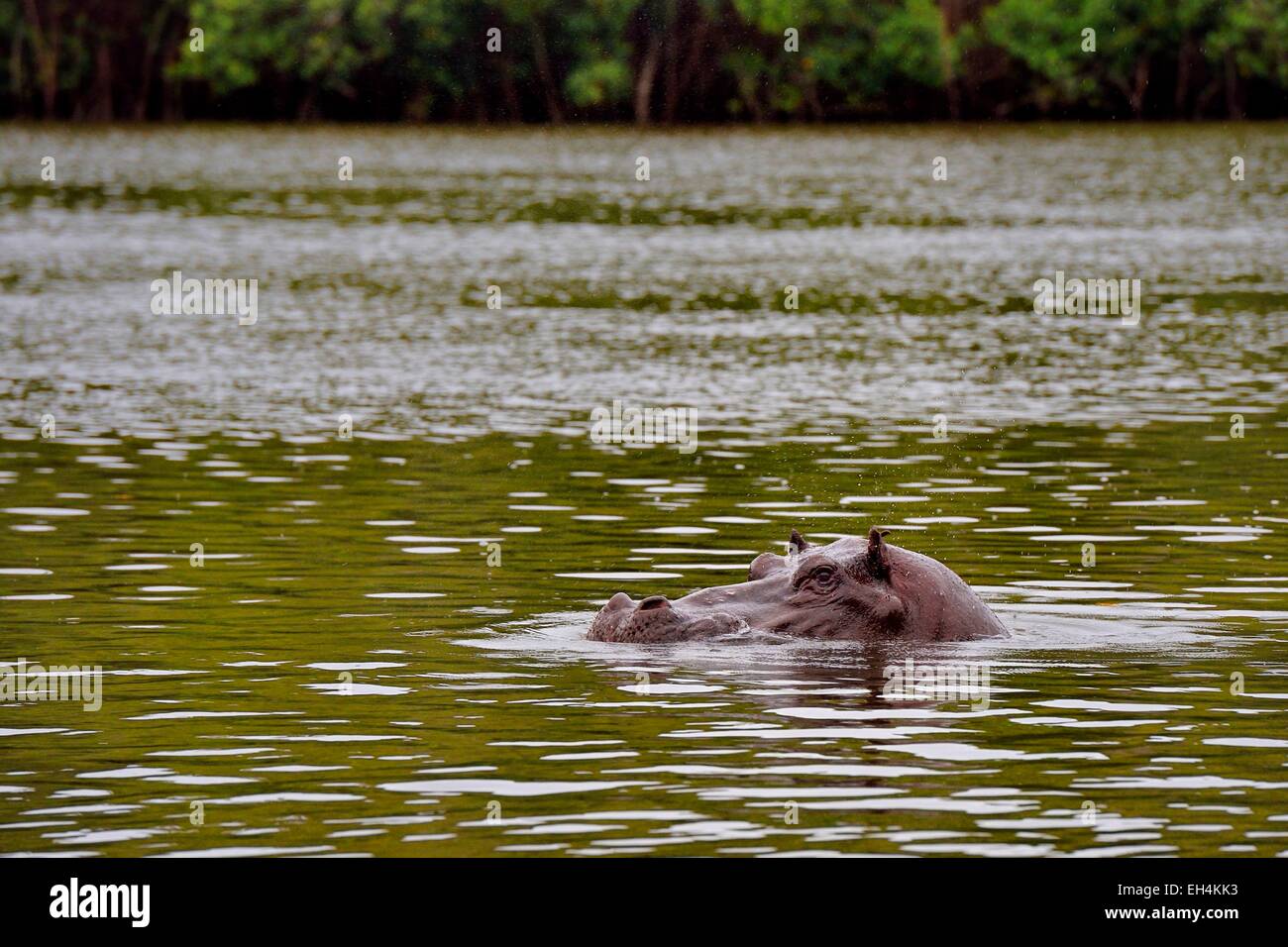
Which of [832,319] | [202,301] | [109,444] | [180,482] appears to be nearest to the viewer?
[180,482]

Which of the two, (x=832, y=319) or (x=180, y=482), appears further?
(x=832, y=319)

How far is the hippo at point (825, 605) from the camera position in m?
17.0

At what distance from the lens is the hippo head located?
1703cm

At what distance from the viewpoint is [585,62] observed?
447 feet

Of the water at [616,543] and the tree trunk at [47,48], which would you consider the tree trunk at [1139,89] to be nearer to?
the tree trunk at [47,48]

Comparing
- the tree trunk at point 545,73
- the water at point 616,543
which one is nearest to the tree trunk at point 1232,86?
the tree trunk at point 545,73

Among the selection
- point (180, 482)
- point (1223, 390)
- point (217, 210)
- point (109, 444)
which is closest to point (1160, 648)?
point (180, 482)

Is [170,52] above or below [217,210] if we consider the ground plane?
above

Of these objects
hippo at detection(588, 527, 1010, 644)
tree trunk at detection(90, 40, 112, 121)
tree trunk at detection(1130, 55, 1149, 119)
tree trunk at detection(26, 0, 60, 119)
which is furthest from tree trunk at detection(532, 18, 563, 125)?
hippo at detection(588, 527, 1010, 644)

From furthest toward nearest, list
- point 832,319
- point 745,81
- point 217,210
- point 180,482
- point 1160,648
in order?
point 745,81, point 217,210, point 832,319, point 180,482, point 1160,648

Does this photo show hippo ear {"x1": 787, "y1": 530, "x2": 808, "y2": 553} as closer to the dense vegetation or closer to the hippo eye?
the hippo eye

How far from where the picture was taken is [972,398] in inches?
1363

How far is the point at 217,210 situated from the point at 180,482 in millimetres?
49698
